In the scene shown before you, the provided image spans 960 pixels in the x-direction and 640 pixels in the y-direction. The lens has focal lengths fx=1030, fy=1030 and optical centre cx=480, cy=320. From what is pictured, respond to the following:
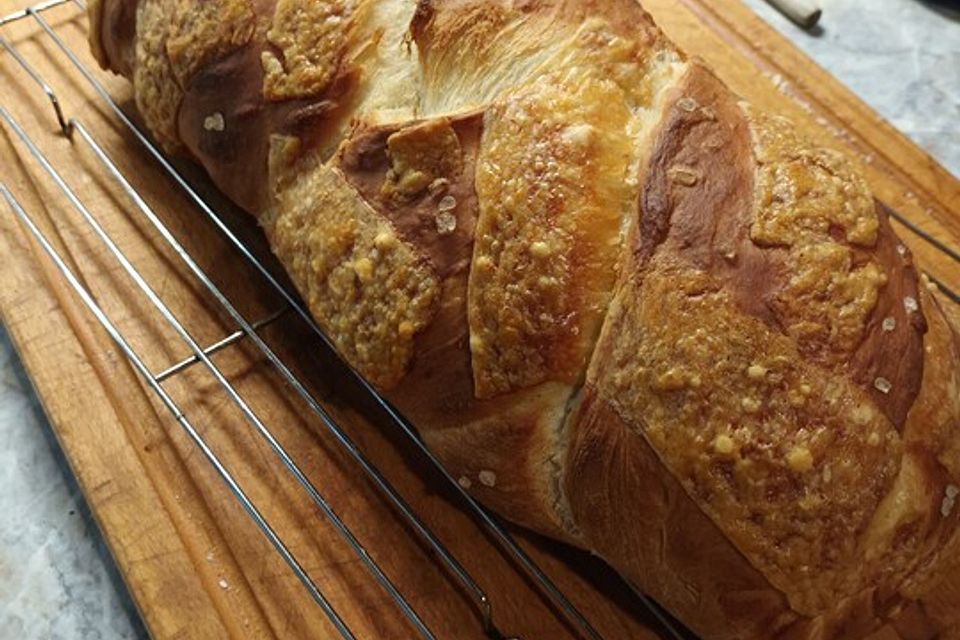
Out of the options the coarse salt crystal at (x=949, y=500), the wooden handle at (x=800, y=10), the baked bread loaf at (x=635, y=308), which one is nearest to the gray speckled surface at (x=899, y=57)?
the wooden handle at (x=800, y=10)

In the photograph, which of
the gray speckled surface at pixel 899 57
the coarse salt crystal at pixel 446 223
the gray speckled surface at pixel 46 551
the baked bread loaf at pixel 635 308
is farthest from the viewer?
the gray speckled surface at pixel 899 57

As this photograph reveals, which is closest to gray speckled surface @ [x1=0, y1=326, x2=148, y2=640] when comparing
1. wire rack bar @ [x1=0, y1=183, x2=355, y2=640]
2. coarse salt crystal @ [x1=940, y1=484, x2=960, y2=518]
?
wire rack bar @ [x1=0, y1=183, x2=355, y2=640]

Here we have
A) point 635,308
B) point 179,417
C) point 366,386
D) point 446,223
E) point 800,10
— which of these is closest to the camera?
point 635,308

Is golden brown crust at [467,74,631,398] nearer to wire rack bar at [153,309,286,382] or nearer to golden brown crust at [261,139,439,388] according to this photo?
golden brown crust at [261,139,439,388]

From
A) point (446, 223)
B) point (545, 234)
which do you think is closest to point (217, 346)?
point (446, 223)

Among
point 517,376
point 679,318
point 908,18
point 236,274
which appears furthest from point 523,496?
point 908,18

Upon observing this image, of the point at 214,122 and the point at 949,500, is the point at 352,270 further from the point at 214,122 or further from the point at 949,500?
the point at 949,500

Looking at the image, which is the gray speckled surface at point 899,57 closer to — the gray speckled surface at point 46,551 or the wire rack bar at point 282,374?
the wire rack bar at point 282,374
